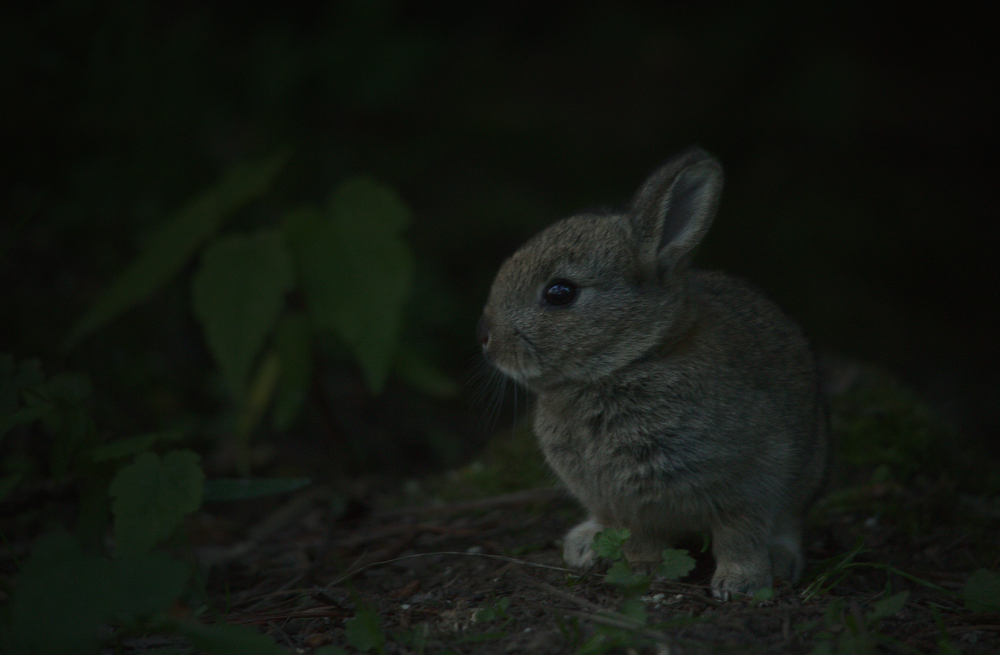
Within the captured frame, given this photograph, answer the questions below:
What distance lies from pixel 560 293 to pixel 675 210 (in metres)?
0.61

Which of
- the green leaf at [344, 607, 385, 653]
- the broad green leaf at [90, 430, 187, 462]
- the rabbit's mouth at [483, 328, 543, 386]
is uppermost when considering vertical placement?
the rabbit's mouth at [483, 328, 543, 386]

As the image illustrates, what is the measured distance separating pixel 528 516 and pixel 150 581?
2364mm

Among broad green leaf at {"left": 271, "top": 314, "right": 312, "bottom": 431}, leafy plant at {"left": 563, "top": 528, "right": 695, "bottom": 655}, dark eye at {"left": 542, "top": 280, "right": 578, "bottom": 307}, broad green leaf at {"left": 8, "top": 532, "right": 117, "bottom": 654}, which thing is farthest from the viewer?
broad green leaf at {"left": 271, "top": 314, "right": 312, "bottom": 431}

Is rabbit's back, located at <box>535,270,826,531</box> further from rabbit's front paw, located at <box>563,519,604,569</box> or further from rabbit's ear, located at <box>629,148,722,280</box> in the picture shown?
rabbit's ear, located at <box>629,148,722,280</box>

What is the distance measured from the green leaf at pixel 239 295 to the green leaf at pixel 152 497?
92 cm

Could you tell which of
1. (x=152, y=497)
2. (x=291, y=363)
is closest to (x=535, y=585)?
(x=152, y=497)

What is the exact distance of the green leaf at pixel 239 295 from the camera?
466 centimetres

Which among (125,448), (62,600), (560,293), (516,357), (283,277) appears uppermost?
(283,277)

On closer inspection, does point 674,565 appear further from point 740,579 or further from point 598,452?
point 598,452

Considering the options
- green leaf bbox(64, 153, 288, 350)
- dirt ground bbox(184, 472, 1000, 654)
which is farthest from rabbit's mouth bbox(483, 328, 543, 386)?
green leaf bbox(64, 153, 288, 350)

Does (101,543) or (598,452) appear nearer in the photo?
(598,452)

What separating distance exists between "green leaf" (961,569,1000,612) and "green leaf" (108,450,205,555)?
2.98 meters

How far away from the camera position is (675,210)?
12.8 feet

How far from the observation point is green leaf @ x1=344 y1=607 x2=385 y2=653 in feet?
10.5
